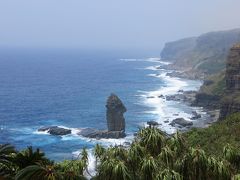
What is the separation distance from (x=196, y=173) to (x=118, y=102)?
109118mm

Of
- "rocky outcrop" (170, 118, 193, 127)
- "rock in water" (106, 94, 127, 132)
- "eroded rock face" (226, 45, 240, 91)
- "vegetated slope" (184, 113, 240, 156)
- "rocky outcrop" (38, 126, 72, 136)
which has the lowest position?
"rocky outcrop" (170, 118, 193, 127)

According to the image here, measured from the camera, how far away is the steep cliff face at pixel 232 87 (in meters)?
139

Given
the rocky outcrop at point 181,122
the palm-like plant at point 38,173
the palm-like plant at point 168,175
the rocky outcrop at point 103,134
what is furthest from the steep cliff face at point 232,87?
the palm-like plant at point 38,173

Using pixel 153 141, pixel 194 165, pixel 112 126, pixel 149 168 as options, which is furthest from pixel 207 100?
pixel 149 168

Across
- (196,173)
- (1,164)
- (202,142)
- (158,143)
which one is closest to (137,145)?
(158,143)

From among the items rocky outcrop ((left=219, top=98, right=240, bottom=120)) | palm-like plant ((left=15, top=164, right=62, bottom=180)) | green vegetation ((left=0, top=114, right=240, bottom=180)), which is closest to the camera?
palm-like plant ((left=15, top=164, right=62, bottom=180))

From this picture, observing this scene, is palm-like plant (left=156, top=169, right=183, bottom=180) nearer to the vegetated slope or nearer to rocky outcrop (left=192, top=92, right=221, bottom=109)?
the vegetated slope

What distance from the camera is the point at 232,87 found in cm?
14825

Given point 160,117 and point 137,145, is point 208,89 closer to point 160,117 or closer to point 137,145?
point 160,117

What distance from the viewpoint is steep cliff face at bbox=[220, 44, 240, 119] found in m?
139

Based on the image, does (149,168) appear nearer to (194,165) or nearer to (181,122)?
(194,165)

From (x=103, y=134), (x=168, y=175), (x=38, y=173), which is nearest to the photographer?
(x=38, y=173)

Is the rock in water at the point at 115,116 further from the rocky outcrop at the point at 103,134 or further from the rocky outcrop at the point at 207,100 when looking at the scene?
the rocky outcrop at the point at 207,100

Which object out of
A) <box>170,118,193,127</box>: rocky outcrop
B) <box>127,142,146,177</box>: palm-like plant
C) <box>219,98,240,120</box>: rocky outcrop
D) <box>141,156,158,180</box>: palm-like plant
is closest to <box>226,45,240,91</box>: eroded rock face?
<box>219,98,240,120</box>: rocky outcrop
